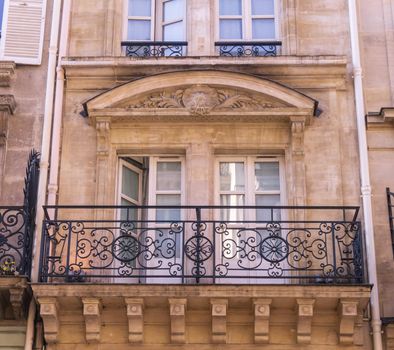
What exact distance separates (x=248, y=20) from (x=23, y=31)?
11.2ft

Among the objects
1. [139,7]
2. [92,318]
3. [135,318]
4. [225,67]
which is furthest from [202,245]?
[139,7]

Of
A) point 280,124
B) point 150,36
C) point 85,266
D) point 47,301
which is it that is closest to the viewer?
point 47,301

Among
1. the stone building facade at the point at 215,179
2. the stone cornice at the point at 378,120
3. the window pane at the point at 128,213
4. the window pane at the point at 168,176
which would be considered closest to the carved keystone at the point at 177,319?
the stone building facade at the point at 215,179

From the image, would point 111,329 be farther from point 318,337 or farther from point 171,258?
point 318,337

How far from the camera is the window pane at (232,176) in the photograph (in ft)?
42.5

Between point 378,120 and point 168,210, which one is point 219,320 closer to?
point 168,210

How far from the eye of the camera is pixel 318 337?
11.5 m

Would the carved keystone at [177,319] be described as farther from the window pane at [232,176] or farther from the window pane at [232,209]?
the window pane at [232,176]

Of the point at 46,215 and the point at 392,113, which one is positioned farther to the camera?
the point at 392,113

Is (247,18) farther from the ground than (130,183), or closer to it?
farther from the ground

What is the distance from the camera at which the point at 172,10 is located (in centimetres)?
1427

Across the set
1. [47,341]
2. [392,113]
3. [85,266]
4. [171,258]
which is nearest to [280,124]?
[392,113]

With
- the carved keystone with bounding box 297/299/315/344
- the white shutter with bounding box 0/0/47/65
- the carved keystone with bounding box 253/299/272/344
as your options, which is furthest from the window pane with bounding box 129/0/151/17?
the carved keystone with bounding box 297/299/315/344

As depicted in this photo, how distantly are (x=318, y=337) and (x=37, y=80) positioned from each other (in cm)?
552
